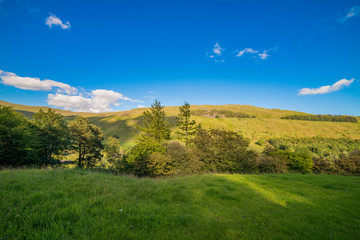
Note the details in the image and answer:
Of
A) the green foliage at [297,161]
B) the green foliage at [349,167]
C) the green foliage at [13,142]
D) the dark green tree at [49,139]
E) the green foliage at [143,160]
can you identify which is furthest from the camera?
the green foliage at [297,161]

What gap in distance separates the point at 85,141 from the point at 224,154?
2979 centimetres

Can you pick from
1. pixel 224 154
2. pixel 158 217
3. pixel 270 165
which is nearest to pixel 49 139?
pixel 158 217

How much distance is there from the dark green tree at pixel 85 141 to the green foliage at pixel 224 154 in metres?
24.1

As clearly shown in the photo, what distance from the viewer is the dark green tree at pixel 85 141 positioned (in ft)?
95.1

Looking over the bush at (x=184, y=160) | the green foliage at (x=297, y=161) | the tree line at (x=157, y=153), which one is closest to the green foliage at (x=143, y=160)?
the tree line at (x=157, y=153)

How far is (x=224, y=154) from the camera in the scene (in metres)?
22.7

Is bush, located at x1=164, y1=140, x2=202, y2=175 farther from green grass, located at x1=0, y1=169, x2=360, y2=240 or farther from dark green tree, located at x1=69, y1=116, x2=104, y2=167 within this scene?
dark green tree, located at x1=69, y1=116, x2=104, y2=167

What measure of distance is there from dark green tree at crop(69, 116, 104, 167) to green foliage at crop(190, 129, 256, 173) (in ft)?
78.9

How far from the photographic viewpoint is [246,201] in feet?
21.3

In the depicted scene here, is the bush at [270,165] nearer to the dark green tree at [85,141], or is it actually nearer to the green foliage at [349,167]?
the green foliage at [349,167]

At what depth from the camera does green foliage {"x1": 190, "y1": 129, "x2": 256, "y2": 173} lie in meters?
22.3

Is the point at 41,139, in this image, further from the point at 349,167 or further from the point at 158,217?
the point at 349,167

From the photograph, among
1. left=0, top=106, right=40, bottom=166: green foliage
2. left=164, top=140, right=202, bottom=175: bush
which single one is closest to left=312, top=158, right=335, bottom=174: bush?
left=164, top=140, right=202, bottom=175: bush

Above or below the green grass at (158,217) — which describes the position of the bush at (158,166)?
below
